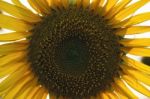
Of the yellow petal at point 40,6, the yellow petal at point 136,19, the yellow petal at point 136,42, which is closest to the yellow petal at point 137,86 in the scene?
the yellow petal at point 136,42

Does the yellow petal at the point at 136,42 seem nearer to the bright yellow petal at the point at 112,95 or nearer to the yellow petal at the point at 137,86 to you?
the yellow petal at the point at 137,86

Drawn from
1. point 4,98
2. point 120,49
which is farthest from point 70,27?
point 4,98

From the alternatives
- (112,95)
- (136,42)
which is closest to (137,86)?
(112,95)

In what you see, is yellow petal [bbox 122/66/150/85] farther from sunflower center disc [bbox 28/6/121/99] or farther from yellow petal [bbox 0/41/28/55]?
yellow petal [bbox 0/41/28/55]

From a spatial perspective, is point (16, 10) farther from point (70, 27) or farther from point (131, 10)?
point (131, 10)

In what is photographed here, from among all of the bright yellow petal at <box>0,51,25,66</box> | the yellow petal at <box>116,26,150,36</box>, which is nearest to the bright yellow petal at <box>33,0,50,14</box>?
the bright yellow petal at <box>0,51,25,66</box>

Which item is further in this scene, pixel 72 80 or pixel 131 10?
pixel 72 80
